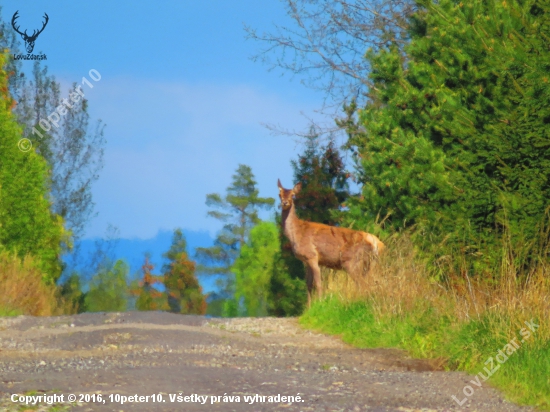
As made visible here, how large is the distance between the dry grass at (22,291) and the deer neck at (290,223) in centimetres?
639

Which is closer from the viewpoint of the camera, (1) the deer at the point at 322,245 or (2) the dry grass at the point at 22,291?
(1) the deer at the point at 322,245

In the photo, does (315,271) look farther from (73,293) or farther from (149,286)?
(149,286)

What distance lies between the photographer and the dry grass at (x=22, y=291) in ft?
64.4

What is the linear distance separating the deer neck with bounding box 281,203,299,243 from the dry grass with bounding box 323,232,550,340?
109 inches

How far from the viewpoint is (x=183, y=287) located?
172 ft

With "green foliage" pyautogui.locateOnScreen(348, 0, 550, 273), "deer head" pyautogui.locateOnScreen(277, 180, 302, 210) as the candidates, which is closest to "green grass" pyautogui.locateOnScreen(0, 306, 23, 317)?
"deer head" pyautogui.locateOnScreen(277, 180, 302, 210)

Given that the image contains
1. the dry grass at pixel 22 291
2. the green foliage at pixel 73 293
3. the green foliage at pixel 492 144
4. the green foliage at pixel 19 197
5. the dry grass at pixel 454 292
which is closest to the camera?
the dry grass at pixel 454 292

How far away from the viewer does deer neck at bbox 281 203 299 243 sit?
18.2 meters

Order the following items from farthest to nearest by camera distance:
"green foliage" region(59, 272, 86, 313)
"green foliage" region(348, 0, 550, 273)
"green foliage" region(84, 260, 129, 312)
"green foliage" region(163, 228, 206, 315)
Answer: "green foliage" region(163, 228, 206, 315)
"green foliage" region(84, 260, 129, 312)
"green foliage" region(59, 272, 86, 313)
"green foliage" region(348, 0, 550, 273)

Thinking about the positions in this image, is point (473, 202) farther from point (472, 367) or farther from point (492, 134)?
point (472, 367)

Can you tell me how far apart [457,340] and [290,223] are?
8753 millimetres

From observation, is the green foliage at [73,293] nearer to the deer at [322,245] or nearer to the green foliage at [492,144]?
the deer at [322,245]

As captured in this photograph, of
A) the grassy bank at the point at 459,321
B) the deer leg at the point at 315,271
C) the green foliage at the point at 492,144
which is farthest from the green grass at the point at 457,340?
the deer leg at the point at 315,271

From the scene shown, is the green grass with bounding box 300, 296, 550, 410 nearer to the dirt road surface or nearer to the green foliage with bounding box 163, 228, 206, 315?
the dirt road surface
